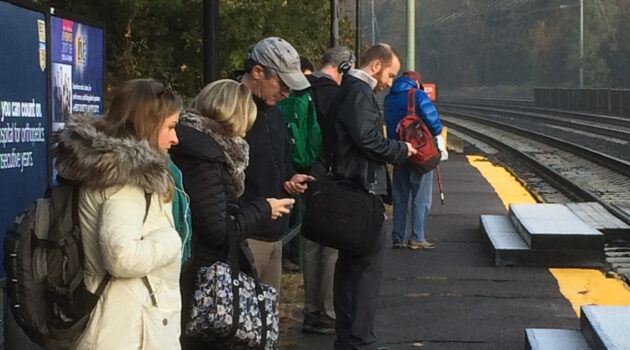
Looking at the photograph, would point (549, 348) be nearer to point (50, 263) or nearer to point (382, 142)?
point (382, 142)

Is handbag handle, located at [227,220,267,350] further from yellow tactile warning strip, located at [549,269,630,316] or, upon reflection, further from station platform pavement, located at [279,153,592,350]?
yellow tactile warning strip, located at [549,269,630,316]

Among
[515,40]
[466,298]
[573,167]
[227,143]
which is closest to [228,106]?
[227,143]

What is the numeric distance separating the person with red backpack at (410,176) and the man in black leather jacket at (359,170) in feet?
12.6

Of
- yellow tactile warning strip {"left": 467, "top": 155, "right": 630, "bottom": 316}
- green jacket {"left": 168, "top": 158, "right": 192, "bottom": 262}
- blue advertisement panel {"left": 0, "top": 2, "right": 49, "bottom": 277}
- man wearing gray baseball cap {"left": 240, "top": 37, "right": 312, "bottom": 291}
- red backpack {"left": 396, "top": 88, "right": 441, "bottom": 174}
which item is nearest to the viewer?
green jacket {"left": 168, "top": 158, "right": 192, "bottom": 262}

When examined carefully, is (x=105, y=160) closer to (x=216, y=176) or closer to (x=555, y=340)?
(x=216, y=176)

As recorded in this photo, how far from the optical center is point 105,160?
4.14 m

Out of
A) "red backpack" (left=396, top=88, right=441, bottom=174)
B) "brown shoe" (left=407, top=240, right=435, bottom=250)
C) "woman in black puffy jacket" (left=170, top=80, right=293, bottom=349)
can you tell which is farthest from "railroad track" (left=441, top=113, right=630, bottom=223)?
"woman in black puffy jacket" (left=170, top=80, right=293, bottom=349)

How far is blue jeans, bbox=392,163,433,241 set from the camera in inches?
442

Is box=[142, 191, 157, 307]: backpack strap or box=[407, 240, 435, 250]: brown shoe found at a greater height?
box=[142, 191, 157, 307]: backpack strap

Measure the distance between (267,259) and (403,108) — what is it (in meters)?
4.90

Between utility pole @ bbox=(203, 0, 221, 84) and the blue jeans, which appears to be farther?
the blue jeans

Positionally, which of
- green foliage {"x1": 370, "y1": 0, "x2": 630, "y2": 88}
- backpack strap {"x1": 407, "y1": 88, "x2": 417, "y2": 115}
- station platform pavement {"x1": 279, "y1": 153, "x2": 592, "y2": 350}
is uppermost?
green foliage {"x1": 370, "y1": 0, "x2": 630, "y2": 88}

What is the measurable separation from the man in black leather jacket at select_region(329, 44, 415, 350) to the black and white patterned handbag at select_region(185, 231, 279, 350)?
5.25 ft

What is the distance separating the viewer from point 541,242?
1020cm
